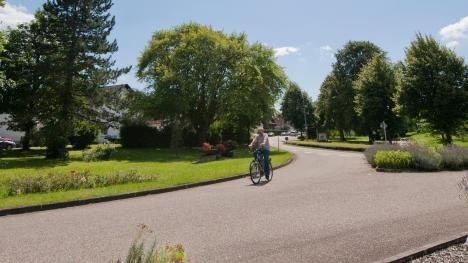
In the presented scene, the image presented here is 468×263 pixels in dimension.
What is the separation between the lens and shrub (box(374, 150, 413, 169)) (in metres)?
17.7

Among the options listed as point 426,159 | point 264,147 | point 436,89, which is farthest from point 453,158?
point 436,89

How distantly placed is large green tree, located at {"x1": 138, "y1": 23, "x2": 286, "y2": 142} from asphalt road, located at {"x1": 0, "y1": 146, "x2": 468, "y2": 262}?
29099 mm

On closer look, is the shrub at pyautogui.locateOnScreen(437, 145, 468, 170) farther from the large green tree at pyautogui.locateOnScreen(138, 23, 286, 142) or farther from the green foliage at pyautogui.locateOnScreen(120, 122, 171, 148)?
the green foliage at pyautogui.locateOnScreen(120, 122, 171, 148)

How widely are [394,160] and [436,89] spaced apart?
16167 mm

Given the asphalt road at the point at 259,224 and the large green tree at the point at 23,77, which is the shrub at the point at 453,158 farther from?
the large green tree at the point at 23,77

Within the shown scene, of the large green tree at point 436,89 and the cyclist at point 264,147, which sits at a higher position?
the large green tree at point 436,89

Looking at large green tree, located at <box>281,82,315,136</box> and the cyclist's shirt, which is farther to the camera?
large green tree, located at <box>281,82,315,136</box>

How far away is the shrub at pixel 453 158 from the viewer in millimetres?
17656

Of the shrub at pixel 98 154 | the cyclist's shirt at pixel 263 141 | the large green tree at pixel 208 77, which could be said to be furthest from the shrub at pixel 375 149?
the large green tree at pixel 208 77

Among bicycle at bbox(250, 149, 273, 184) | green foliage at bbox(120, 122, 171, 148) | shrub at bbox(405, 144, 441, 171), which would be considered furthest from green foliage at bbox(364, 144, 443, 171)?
green foliage at bbox(120, 122, 171, 148)

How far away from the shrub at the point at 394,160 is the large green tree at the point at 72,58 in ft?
73.7

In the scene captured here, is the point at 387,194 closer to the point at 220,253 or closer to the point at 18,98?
the point at 220,253

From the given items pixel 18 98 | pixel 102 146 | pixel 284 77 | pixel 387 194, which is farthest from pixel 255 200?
pixel 284 77

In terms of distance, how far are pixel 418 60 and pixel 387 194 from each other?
25.2m
